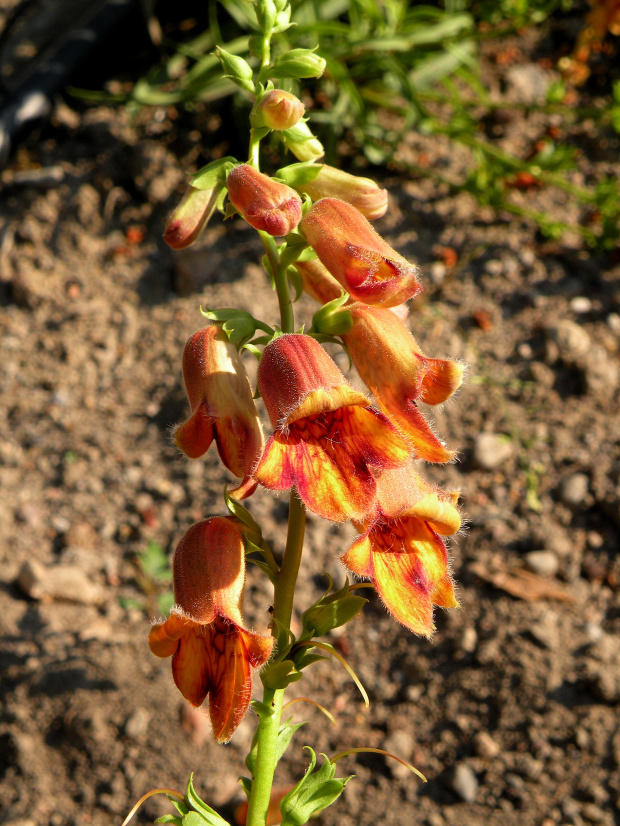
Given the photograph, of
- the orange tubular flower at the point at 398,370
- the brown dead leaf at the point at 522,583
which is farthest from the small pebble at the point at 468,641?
the orange tubular flower at the point at 398,370

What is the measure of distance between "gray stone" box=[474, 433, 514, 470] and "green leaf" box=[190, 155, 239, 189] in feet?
6.26

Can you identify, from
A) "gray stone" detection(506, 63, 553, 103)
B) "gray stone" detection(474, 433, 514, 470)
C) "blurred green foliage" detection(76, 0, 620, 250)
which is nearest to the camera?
"gray stone" detection(474, 433, 514, 470)

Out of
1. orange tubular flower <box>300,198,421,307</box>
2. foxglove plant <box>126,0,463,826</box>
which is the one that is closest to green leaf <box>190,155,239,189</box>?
foxglove plant <box>126,0,463,826</box>

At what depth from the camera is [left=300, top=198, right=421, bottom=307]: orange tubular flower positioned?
4.98 ft

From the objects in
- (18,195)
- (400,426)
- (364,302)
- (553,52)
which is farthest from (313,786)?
(553,52)

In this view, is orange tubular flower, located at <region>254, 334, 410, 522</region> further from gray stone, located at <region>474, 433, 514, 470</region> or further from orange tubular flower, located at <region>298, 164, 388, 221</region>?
gray stone, located at <region>474, 433, 514, 470</region>

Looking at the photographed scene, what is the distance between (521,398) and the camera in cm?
339

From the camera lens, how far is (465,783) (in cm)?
262

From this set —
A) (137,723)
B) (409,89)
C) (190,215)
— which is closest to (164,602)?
(137,723)

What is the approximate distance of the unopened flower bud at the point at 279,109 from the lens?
156 centimetres

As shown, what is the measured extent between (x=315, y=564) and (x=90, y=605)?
887 mm

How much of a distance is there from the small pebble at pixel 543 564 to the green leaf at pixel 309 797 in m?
1.40

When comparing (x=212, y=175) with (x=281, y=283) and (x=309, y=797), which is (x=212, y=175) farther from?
(x=309, y=797)

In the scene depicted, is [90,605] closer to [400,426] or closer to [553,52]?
[400,426]
